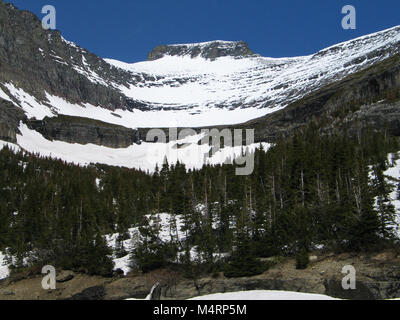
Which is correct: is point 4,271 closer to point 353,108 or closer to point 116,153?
point 353,108

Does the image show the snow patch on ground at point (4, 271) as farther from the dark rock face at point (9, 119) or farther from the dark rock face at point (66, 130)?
the dark rock face at point (66, 130)

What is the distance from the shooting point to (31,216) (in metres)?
54.6

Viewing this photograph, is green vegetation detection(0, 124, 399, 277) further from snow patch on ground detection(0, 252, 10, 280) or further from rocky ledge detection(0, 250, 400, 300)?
snow patch on ground detection(0, 252, 10, 280)

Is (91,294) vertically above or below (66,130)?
below

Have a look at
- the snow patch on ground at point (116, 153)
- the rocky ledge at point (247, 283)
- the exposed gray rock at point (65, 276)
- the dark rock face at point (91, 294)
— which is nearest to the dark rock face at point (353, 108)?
the snow patch on ground at point (116, 153)

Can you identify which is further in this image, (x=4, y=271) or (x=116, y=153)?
(x=116, y=153)

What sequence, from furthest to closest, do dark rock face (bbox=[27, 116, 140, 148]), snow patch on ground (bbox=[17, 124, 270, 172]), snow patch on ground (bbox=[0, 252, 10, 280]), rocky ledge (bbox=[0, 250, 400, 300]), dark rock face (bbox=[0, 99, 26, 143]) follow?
dark rock face (bbox=[27, 116, 140, 148]) → snow patch on ground (bbox=[17, 124, 270, 172]) → dark rock face (bbox=[0, 99, 26, 143]) → snow patch on ground (bbox=[0, 252, 10, 280]) → rocky ledge (bbox=[0, 250, 400, 300])

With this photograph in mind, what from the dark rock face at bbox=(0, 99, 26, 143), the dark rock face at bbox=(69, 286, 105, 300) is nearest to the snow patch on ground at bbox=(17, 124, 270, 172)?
the dark rock face at bbox=(0, 99, 26, 143)

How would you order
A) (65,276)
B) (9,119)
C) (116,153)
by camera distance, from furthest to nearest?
(116,153), (9,119), (65,276)

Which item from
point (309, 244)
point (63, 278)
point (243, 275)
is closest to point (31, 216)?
point (63, 278)

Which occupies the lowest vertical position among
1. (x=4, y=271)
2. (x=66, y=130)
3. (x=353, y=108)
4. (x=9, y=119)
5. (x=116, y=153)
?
(x=4, y=271)

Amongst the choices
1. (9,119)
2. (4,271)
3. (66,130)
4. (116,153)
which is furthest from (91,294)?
(66,130)
